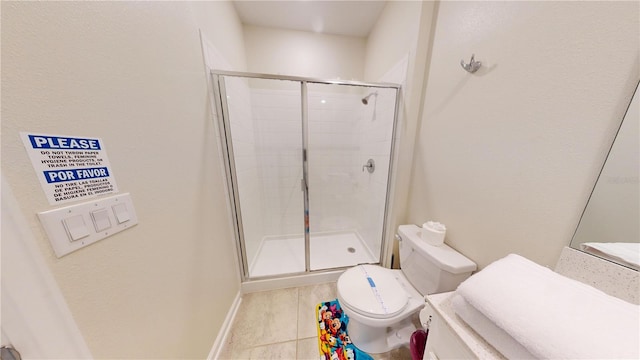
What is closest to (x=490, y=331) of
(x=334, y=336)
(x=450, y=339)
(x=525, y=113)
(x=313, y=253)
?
(x=450, y=339)

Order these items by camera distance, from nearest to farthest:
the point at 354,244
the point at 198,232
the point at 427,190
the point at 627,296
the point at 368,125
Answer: the point at 627,296 < the point at 198,232 < the point at 427,190 < the point at 368,125 < the point at 354,244

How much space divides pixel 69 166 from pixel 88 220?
0.46 ft

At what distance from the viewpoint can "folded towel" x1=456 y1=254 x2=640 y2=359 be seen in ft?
1.13

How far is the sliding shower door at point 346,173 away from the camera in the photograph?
1691mm

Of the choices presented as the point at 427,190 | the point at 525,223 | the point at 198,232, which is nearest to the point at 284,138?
the point at 198,232

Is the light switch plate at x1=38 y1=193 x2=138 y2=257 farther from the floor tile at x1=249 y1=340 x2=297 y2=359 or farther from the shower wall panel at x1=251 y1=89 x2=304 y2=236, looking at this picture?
the shower wall panel at x1=251 y1=89 x2=304 y2=236

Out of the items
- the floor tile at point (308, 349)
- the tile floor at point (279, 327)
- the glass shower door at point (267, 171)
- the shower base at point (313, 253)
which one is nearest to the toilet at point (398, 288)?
the tile floor at point (279, 327)

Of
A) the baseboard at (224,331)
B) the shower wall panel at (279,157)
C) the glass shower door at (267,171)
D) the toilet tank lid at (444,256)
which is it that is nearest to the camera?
the toilet tank lid at (444,256)

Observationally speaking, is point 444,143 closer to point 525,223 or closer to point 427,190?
point 427,190

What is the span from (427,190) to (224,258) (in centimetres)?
147

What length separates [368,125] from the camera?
182cm

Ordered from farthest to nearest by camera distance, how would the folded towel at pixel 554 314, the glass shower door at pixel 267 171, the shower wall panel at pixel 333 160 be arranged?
the shower wall panel at pixel 333 160
the glass shower door at pixel 267 171
the folded towel at pixel 554 314

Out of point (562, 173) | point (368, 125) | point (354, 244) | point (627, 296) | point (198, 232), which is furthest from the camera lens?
point (354, 244)

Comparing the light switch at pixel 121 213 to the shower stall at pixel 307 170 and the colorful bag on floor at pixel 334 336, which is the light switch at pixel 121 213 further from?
the colorful bag on floor at pixel 334 336
